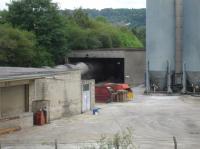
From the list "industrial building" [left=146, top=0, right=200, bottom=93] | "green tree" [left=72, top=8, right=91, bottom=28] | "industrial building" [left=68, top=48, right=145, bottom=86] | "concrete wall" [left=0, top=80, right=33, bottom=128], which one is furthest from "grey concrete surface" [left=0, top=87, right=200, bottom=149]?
"green tree" [left=72, top=8, right=91, bottom=28]

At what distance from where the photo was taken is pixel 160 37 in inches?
2251

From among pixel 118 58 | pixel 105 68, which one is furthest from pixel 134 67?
pixel 105 68

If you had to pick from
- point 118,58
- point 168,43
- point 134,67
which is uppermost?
point 168,43

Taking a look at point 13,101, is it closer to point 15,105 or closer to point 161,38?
point 15,105

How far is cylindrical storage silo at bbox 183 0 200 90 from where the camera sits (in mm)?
55656

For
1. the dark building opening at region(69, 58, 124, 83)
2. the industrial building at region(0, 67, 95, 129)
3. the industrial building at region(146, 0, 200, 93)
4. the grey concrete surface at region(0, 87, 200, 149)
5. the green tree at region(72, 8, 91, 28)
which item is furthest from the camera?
the green tree at region(72, 8, 91, 28)

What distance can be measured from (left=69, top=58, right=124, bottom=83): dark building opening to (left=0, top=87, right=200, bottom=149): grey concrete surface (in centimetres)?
2749

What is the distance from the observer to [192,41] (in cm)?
5619

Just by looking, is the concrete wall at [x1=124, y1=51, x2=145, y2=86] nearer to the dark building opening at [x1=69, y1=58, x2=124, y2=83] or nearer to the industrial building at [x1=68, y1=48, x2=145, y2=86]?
the industrial building at [x1=68, y1=48, x2=145, y2=86]

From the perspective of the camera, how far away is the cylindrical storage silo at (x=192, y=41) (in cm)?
5566

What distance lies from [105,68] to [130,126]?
4873cm

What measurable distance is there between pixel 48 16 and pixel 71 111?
3335cm

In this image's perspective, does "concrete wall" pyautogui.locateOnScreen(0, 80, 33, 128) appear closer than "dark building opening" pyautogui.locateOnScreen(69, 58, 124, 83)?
Yes

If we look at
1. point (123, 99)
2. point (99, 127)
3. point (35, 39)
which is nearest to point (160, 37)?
point (123, 99)
